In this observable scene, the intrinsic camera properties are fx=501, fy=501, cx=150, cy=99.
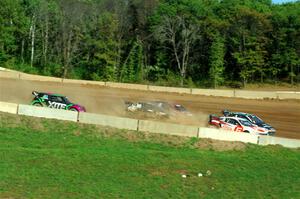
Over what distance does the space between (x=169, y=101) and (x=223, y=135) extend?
1910 cm

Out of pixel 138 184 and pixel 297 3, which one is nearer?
pixel 138 184

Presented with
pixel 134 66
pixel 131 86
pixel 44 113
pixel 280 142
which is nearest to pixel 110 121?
pixel 44 113

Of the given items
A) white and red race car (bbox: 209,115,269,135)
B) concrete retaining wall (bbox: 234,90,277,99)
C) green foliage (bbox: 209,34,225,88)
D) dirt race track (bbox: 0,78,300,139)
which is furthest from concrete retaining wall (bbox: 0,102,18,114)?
green foliage (bbox: 209,34,225,88)

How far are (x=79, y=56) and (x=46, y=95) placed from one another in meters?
46.7

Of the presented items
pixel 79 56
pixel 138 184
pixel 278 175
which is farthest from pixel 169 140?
pixel 79 56

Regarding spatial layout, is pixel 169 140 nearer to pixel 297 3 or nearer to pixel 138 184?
pixel 138 184

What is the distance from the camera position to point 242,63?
74000mm

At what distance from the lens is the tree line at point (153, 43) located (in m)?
74.6

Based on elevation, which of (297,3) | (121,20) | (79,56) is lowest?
(79,56)

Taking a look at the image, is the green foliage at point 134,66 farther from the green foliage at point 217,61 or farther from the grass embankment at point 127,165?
the grass embankment at point 127,165

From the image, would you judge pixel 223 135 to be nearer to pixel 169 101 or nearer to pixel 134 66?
pixel 169 101

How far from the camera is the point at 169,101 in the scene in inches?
1825

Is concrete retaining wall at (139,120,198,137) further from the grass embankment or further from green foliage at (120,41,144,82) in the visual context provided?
green foliage at (120,41,144,82)

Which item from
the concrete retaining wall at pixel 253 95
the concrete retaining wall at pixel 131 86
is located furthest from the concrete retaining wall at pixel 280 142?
the concrete retaining wall at pixel 131 86
